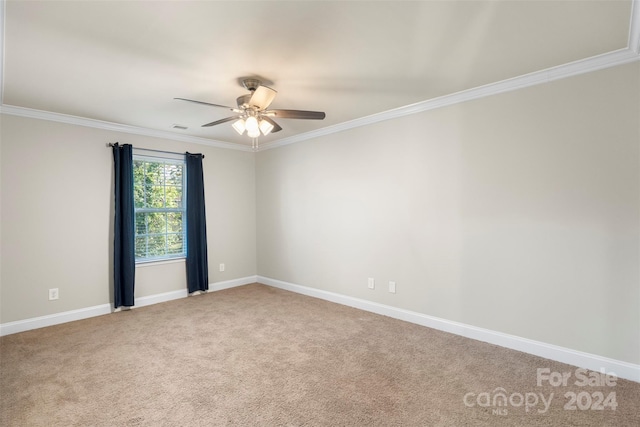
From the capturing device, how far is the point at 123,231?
422 centimetres

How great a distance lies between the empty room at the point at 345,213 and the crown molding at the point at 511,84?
0.8 inches

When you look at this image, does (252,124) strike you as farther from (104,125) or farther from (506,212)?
(104,125)

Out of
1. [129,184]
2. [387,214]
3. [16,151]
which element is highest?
[16,151]

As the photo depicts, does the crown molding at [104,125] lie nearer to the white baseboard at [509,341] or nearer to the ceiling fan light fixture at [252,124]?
the ceiling fan light fixture at [252,124]

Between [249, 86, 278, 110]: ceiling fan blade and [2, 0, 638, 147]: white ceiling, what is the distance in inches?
7.3

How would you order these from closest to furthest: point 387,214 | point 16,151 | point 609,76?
1. point 609,76
2. point 16,151
3. point 387,214

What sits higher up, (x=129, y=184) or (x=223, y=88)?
(x=223, y=88)

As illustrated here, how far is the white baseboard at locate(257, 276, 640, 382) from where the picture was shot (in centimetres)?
253

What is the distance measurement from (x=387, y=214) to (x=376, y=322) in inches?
49.9

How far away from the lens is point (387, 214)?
397 cm

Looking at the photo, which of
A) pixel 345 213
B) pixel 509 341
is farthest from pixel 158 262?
A: pixel 509 341

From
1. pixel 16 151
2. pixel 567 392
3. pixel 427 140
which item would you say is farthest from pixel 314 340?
pixel 16 151

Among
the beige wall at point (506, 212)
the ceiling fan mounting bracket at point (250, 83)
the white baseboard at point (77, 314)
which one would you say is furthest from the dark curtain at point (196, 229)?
the ceiling fan mounting bracket at point (250, 83)

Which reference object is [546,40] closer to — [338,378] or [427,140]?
[427,140]
